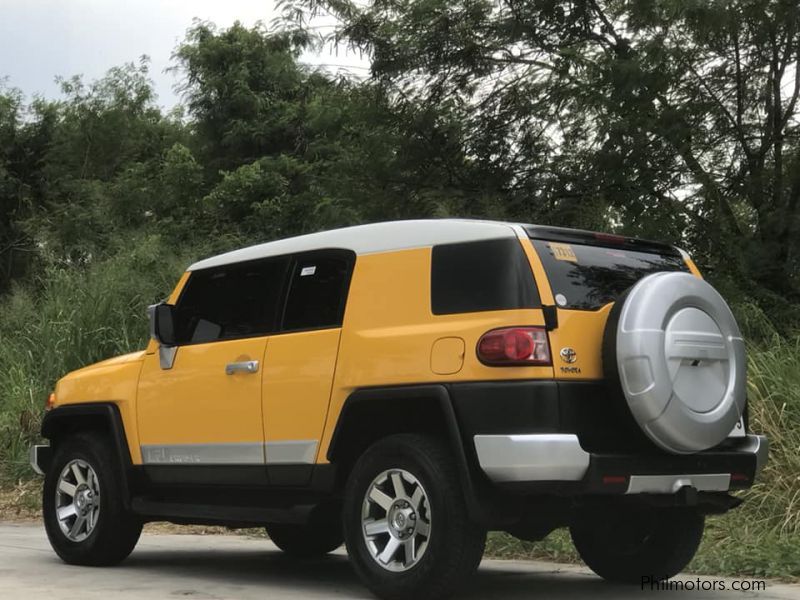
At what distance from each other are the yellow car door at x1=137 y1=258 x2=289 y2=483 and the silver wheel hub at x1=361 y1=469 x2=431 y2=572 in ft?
3.18

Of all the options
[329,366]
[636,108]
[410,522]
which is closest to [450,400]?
[410,522]

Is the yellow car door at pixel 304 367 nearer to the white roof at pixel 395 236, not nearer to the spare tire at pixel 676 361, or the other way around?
the white roof at pixel 395 236

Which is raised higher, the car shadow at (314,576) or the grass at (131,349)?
the grass at (131,349)

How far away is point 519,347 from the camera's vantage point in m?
5.95

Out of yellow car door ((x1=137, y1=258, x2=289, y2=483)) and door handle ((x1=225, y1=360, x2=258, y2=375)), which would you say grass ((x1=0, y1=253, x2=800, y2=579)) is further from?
door handle ((x1=225, y1=360, x2=258, y2=375))

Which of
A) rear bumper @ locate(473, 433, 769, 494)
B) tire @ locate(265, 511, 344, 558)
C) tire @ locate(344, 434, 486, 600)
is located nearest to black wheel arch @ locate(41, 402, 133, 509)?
tire @ locate(265, 511, 344, 558)

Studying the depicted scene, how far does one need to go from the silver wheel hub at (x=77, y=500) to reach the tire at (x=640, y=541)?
129 inches

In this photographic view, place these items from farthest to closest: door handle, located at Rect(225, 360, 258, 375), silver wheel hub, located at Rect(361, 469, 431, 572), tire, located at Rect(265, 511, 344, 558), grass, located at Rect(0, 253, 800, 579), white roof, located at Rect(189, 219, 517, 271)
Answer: tire, located at Rect(265, 511, 344, 558) < grass, located at Rect(0, 253, 800, 579) < door handle, located at Rect(225, 360, 258, 375) < white roof, located at Rect(189, 219, 517, 271) < silver wheel hub, located at Rect(361, 469, 431, 572)

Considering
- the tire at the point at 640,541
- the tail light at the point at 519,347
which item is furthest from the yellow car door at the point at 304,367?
the tire at the point at 640,541

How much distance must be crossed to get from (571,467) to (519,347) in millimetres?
637

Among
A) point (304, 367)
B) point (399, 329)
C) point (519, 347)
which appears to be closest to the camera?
point (519, 347)

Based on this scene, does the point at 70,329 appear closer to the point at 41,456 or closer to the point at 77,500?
the point at 41,456

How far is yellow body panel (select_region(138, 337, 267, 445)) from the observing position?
7.28 meters

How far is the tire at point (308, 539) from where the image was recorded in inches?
352
